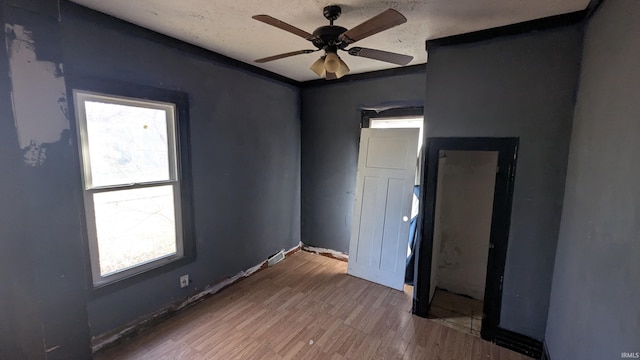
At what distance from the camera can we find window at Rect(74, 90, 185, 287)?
→ 197cm

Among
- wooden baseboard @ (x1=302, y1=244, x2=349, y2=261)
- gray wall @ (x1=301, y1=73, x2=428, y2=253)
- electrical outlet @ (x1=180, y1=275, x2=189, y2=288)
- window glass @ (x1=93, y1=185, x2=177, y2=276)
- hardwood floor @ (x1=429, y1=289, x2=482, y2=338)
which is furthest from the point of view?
wooden baseboard @ (x1=302, y1=244, x2=349, y2=261)

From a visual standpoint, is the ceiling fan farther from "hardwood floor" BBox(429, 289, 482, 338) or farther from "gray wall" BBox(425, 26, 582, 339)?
"hardwood floor" BBox(429, 289, 482, 338)

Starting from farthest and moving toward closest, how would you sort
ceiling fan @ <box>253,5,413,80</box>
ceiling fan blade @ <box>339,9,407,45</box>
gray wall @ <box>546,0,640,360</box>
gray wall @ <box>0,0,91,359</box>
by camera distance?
ceiling fan @ <box>253,5,413,80</box>
ceiling fan blade @ <box>339,9,407,45</box>
gray wall @ <box>546,0,640,360</box>
gray wall @ <box>0,0,91,359</box>

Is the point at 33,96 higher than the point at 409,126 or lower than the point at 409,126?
lower

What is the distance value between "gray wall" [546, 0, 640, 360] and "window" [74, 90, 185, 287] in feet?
9.63

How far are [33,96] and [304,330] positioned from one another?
7.64 feet

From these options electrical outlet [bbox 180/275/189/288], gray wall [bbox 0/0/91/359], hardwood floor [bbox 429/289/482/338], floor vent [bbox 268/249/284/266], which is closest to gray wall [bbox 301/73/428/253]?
floor vent [bbox 268/249/284/266]

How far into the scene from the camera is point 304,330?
2383 millimetres

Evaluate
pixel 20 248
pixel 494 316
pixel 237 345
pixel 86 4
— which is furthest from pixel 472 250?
pixel 86 4

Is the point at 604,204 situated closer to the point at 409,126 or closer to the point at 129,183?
the point at 409,126

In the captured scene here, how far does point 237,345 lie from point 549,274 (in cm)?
248

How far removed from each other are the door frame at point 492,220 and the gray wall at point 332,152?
3.93 feet

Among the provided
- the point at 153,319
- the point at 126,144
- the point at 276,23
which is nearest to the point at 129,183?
the point at 126,144

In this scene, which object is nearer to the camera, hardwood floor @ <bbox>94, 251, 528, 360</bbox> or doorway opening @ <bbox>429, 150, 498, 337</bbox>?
hardwood floor @ <bbox>94, 251, 528, 360</bbox>
